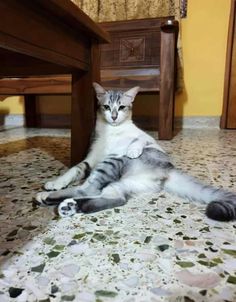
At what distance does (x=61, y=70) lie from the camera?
1.17m

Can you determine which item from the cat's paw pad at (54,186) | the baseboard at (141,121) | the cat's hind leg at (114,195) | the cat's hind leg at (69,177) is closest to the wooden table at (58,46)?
the cat's hind leg at (69,177)

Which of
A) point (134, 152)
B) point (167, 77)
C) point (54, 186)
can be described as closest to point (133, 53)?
point (167, 77)

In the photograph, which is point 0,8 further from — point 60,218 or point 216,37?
point 216,37

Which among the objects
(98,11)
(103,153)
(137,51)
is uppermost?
(98,11)

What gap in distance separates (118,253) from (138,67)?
1833 mm

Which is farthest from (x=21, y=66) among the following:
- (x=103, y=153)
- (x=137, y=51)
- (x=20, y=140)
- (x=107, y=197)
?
(x=137, y=51)

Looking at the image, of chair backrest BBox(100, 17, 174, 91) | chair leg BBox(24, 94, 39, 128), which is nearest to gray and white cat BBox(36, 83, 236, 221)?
chair backrest BBox(100, 17, 174, 91)

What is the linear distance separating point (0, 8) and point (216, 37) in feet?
7.95

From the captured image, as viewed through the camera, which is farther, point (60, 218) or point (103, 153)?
point (103, 153)

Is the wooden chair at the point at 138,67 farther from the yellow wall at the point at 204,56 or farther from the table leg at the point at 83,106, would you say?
the table leg at the point at 83,106

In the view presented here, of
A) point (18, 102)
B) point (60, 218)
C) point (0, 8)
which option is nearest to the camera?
point (0, 8)

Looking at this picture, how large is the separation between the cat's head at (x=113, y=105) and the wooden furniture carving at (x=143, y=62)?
81cm

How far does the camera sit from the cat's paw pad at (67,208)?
75 centimetres

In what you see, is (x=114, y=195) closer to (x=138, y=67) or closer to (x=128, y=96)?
(x=128, y=96)
